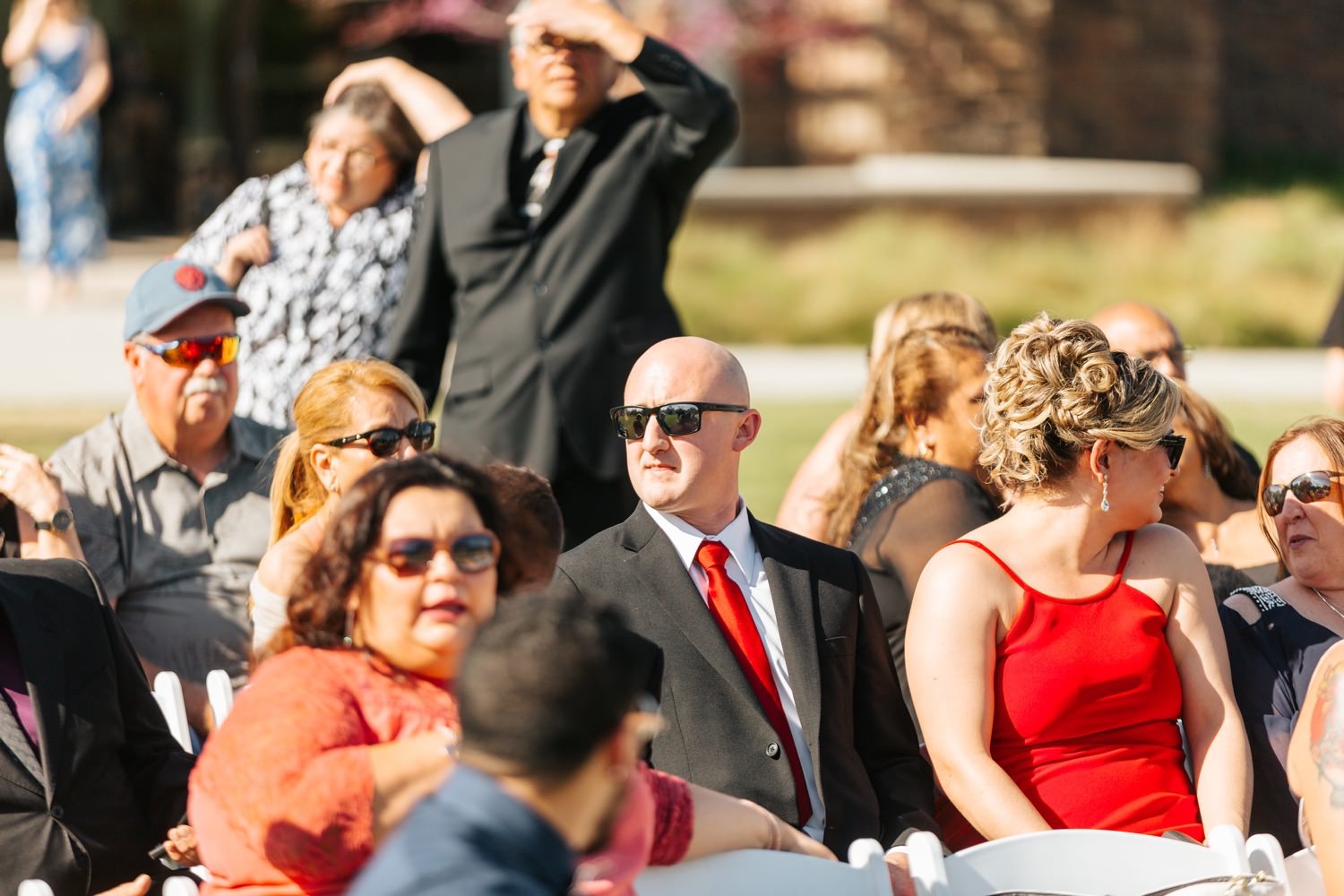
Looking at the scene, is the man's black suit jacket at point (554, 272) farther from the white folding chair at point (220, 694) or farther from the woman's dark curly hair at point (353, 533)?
the woman's dark curly hair at point (353, 533)

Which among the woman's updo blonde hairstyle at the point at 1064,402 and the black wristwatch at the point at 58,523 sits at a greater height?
the woman's updo blonde hairstyle at the point at 1064,402

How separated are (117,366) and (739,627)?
10.0m

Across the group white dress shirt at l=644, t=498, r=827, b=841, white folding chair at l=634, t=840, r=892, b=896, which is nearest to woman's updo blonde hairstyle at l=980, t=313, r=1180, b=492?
white dress shirt at l=644, t=498, r=827, b=841

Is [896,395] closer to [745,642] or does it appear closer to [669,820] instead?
[745,642]

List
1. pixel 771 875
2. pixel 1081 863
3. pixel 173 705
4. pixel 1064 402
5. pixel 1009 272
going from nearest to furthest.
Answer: pixel 771 875, pixel 1081 863, pixel 1064 402, pixel 173 705, pixel 1009 272

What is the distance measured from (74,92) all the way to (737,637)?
1294cm

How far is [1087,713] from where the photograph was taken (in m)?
3.69

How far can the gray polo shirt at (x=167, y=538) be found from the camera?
15.0 ft

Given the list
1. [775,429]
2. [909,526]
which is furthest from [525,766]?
[775,429]

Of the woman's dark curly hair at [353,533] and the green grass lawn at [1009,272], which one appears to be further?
the green grass lawn at [1009,272]

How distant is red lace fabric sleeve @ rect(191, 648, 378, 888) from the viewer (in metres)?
2.60

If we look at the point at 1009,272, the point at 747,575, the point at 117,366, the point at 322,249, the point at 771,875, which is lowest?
the point at 1009,272

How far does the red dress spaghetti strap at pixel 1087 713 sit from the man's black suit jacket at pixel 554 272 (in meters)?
2.17

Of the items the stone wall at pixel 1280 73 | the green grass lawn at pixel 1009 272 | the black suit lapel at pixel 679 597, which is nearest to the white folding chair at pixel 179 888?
the black suit lapel at pixel 679 597
